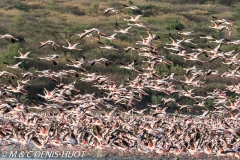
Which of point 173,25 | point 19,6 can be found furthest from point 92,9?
point 173,25

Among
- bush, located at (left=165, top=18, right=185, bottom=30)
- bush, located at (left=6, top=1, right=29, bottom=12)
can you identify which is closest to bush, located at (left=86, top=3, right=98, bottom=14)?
bush, located at (left=6, top=1, right=29, bottom=12)

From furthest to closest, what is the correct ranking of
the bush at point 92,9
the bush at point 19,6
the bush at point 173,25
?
the bush at point 19,6 → the bush at point 92,9 → the bush at point 173,25

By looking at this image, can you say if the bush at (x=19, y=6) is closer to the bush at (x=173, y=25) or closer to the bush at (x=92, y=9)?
the bush at (x=92, y=9)

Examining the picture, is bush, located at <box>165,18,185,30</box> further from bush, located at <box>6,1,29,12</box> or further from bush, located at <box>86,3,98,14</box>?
bush, located at <box>6,1,29,12</box>

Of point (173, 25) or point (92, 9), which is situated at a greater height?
point (173, 25)

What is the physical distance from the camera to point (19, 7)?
2783 inches

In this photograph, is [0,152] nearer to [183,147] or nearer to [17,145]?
[17,145]

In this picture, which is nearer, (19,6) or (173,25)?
(173,25)

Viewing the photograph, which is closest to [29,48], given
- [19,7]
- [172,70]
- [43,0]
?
[172,70]

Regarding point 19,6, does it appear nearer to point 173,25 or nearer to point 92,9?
point 92,9

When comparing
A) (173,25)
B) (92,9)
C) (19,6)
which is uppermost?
(173,25)

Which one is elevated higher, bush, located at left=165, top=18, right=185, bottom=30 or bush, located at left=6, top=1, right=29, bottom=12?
bush, located at left=165, top=18, right=185, bottom=30

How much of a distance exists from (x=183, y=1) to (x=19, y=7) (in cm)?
1728

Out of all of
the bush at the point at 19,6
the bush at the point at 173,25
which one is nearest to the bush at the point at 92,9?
the bush at the point at 19,6
